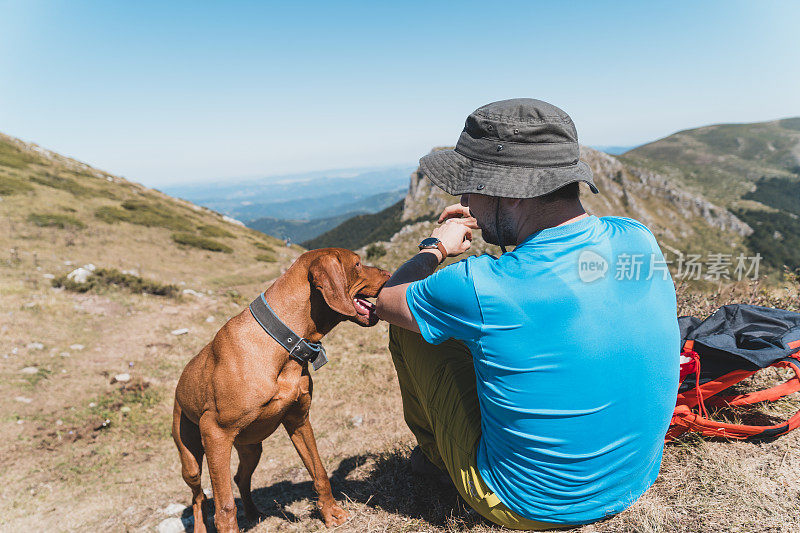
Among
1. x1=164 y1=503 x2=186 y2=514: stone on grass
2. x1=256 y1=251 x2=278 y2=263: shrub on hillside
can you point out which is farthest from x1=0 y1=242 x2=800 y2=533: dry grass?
x1=256 y1=251 x2=278 y2=263: shrub on hillside

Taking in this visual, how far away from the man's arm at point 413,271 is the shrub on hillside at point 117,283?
10722 millimetres

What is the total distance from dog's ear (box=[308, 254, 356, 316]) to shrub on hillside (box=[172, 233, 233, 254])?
20.8m

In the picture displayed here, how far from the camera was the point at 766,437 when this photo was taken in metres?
2.86

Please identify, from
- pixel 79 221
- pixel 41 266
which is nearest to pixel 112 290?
pixel 41 266

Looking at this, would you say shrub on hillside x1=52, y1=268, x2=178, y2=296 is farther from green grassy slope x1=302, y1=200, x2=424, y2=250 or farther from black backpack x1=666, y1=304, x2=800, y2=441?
green grassy slope x1=302, y1=200, x2=424, y2=250

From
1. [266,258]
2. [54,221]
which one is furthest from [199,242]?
[54,221]

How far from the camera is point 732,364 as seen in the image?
2867 mm

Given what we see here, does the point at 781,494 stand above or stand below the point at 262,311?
below

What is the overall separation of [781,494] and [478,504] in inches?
72.1

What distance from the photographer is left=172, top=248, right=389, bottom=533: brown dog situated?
9.16ft

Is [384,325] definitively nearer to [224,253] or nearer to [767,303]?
[767,303]

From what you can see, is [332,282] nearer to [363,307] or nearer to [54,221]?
[363,307]

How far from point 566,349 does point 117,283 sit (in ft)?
41.5

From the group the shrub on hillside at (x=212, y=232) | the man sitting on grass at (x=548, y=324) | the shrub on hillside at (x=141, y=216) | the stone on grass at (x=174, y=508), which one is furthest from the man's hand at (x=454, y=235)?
the shrub on hillside at (x=212, y=232)
